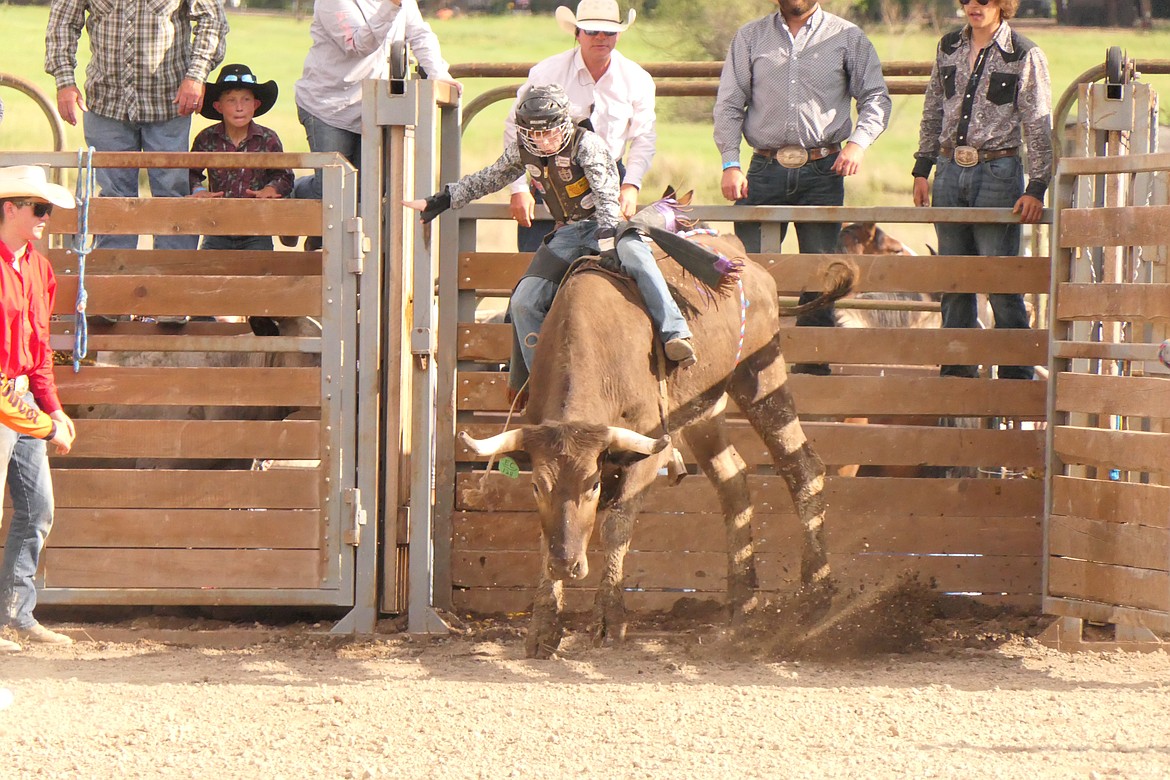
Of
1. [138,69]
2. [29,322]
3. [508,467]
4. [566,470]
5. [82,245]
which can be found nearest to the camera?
[566,470]

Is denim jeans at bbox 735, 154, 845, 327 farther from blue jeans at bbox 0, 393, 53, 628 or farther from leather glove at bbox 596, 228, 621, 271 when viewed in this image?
blue jeans at bbox 0, 393, 53, 628

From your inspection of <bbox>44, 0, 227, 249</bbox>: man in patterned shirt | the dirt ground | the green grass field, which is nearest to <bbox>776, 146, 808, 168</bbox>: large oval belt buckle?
the dirt ground

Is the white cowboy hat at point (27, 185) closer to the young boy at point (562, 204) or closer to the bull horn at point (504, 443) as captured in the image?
the young boy at point (562, 204)

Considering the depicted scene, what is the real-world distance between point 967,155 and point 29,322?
15.6 ft

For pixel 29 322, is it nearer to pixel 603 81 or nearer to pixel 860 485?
pixel 603 81

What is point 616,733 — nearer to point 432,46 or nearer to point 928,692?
point 928,692

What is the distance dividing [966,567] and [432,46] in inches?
161

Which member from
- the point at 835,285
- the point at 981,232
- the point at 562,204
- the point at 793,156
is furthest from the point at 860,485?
the point at 562,204

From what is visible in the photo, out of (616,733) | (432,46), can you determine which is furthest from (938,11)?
(616,733)

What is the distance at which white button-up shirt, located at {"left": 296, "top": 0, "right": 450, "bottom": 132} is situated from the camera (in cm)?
805

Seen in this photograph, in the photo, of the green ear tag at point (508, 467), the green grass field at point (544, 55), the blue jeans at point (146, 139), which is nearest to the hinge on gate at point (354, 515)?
the green ear tag at point (508, 467)

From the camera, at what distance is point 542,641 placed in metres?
6.69

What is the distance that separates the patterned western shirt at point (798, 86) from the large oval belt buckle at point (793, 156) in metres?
0.05

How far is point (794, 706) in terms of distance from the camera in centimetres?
588
